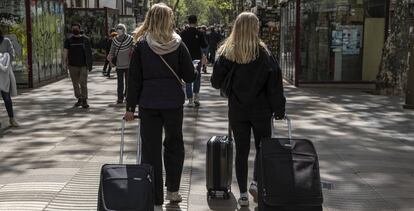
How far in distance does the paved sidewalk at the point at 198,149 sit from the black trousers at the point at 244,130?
0.34m

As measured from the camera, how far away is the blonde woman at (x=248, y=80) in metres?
5.14

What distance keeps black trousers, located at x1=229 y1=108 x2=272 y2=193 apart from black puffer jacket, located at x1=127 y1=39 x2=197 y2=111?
22.9 inches

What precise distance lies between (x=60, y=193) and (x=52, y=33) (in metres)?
13.6

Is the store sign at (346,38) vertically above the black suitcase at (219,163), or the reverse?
the store sign at (346,38)

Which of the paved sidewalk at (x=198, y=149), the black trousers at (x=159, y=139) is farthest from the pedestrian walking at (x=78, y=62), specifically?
the black trousers at (x=159, y=139)

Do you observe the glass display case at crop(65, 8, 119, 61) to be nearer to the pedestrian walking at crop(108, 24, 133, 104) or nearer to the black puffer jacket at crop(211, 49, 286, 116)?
the pedestrian walking at crop(108, 24, 133, 104)

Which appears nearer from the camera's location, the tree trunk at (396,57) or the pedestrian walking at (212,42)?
the tree trunk at (396,57)

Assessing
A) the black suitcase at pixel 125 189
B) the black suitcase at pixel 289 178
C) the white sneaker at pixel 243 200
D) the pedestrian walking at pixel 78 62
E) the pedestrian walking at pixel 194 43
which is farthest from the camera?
the pedestrian walking at pixel 78 62

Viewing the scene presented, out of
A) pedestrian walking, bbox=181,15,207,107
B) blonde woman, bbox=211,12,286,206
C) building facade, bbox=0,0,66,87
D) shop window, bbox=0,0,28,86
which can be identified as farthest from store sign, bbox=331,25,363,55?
blonde woman, bbox=211,12,286,206

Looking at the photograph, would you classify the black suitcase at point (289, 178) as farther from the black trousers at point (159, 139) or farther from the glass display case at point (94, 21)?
the glass display case at point (94, 21)

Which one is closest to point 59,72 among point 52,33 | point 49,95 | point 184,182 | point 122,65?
point 52,33

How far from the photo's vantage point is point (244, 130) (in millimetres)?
5305

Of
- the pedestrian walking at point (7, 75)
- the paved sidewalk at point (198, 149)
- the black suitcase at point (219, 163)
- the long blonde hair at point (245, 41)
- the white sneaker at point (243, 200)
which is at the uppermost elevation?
the long blonde hair at point (245, 41)

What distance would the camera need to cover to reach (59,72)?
19.5m
